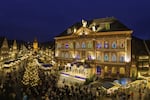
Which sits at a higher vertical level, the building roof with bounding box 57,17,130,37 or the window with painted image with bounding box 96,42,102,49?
the building roof with bounding box 57,17,130,37

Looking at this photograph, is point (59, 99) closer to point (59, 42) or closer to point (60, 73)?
point (60, 73)

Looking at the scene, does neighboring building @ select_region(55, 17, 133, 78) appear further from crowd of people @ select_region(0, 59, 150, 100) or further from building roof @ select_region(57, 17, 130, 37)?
crowd of people @ select_region(0, 59, 150, 100)

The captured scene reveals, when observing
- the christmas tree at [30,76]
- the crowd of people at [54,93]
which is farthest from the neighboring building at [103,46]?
the christmas tree at [30,76]

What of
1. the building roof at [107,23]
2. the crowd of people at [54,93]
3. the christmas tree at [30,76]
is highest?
the building roof at [107,23]

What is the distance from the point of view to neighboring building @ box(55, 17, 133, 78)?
129 feet

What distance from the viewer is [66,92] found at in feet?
85.9

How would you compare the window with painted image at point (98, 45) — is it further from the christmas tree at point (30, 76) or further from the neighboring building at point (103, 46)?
the christmas tree at point (30, 76)

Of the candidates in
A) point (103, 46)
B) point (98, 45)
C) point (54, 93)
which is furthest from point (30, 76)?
point (98, 45)

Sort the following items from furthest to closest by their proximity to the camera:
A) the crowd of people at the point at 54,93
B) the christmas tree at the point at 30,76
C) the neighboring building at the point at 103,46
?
the neighboring building at the point at 103,46, the christmas tree at the point at 30,76, the crowd of people at the point at 54,93

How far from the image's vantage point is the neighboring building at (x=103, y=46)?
129 feet

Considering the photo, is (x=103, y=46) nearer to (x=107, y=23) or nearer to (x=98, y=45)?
(x=98, y=45)

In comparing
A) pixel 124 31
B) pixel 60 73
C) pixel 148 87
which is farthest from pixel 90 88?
pixel 124 31

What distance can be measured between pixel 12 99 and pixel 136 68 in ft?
78.0

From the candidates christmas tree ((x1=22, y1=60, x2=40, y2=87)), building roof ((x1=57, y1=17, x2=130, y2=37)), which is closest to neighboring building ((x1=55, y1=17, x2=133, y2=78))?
Result: building roof ((x1=57, y1=17, x2=130, y2=37))
